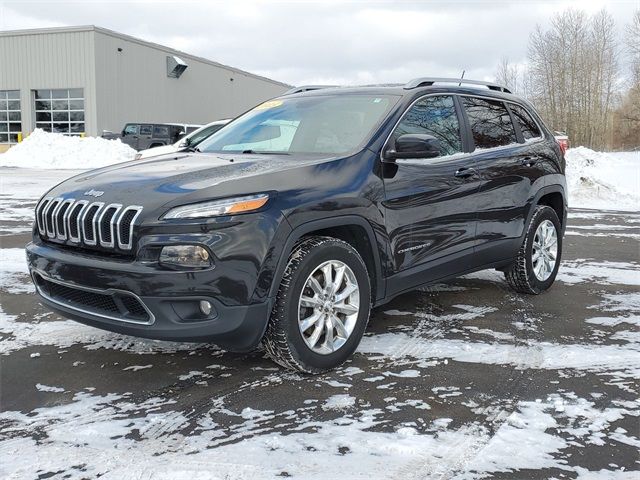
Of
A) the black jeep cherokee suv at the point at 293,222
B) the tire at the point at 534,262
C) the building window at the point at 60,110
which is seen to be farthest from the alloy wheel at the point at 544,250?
the building window at the point at 60,110

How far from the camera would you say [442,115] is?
15.5ft

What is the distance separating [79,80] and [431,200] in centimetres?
3241

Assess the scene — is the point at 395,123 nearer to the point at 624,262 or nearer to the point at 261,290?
the point at 261,290

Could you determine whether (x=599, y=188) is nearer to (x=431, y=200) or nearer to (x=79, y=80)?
(x=431, y=200)

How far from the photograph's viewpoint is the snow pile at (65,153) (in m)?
26.4

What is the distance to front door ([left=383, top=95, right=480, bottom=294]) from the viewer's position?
409cm

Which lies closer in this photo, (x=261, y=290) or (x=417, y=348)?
(x=261, y=290)

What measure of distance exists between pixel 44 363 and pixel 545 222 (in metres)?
4.29

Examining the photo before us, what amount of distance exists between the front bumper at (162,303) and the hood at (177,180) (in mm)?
370

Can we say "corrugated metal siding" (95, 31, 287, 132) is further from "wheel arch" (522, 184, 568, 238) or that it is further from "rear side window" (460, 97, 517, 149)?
"rear side window" (460, 97, 517, 149)

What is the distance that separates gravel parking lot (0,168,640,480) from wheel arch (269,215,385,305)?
Result: 20.2 inches

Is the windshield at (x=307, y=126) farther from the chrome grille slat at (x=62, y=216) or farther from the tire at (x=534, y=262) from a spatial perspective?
the tire at (x=534, y=262)

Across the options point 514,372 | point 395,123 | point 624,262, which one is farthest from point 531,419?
point 624,262

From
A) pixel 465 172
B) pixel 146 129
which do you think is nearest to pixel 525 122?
pixel 465 172
